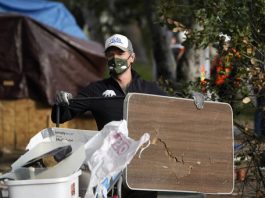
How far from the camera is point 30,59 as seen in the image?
13.3 m

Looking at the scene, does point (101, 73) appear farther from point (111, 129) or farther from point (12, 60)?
point (111, 129)

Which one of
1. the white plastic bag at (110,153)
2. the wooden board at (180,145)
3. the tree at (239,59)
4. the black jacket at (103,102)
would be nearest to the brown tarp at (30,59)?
the tree at (239,59)

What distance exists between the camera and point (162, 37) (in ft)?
43.0

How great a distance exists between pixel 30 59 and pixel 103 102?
7.36 metres

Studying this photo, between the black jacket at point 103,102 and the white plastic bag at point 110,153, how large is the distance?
2.14 ft

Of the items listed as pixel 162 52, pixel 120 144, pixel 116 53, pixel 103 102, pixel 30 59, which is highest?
pixel 116 53

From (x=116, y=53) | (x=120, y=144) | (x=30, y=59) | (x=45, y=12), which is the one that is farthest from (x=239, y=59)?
(x=45, y=12)

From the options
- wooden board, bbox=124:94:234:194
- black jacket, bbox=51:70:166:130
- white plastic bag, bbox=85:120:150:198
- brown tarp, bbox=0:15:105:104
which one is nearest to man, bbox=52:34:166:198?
black jacket, bbox=51:70:166:130

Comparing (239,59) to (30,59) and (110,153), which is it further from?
(30,59)

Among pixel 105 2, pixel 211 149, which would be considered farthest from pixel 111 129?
pixel 105 2

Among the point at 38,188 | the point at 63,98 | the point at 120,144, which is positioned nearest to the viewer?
the point at 38,188

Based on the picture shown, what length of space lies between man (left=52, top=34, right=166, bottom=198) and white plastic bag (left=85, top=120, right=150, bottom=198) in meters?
0.70

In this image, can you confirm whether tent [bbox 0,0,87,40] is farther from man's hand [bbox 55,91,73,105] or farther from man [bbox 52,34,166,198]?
man's hand [bbox 55,91,73,105]

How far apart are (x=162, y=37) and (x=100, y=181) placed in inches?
312
